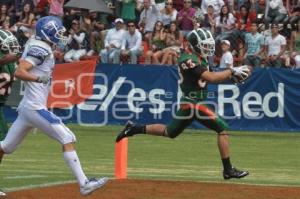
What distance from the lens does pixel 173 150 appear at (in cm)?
1786

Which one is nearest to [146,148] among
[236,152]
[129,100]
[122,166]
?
[236,152]

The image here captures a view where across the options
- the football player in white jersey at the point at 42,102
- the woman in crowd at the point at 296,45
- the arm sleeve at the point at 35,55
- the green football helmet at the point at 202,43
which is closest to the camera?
the football player in white jersey at the point at 42,102

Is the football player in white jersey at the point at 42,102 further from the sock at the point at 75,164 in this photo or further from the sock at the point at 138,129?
the sock at the point at 138,129

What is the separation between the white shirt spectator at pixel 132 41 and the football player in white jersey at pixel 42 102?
1237 cm

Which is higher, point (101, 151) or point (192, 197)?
point (192, 197)

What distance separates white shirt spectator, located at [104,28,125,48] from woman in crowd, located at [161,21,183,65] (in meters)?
1.14

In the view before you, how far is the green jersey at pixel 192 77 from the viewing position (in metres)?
12.2

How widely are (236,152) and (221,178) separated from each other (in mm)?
3959

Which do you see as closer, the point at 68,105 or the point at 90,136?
the point at 90,136

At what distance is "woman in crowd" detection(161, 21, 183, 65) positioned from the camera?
22812 mm

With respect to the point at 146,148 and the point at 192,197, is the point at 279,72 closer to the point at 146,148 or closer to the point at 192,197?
the point at 146,148

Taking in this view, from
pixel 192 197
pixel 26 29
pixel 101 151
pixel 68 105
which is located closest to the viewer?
pixel 192 197

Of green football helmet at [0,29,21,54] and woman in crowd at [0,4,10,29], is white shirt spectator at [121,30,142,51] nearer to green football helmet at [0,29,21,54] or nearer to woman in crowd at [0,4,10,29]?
woman in crowd at [0,4,10,29]

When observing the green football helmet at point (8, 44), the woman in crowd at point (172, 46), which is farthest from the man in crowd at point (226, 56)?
the green football helmet at point (8, 44)
